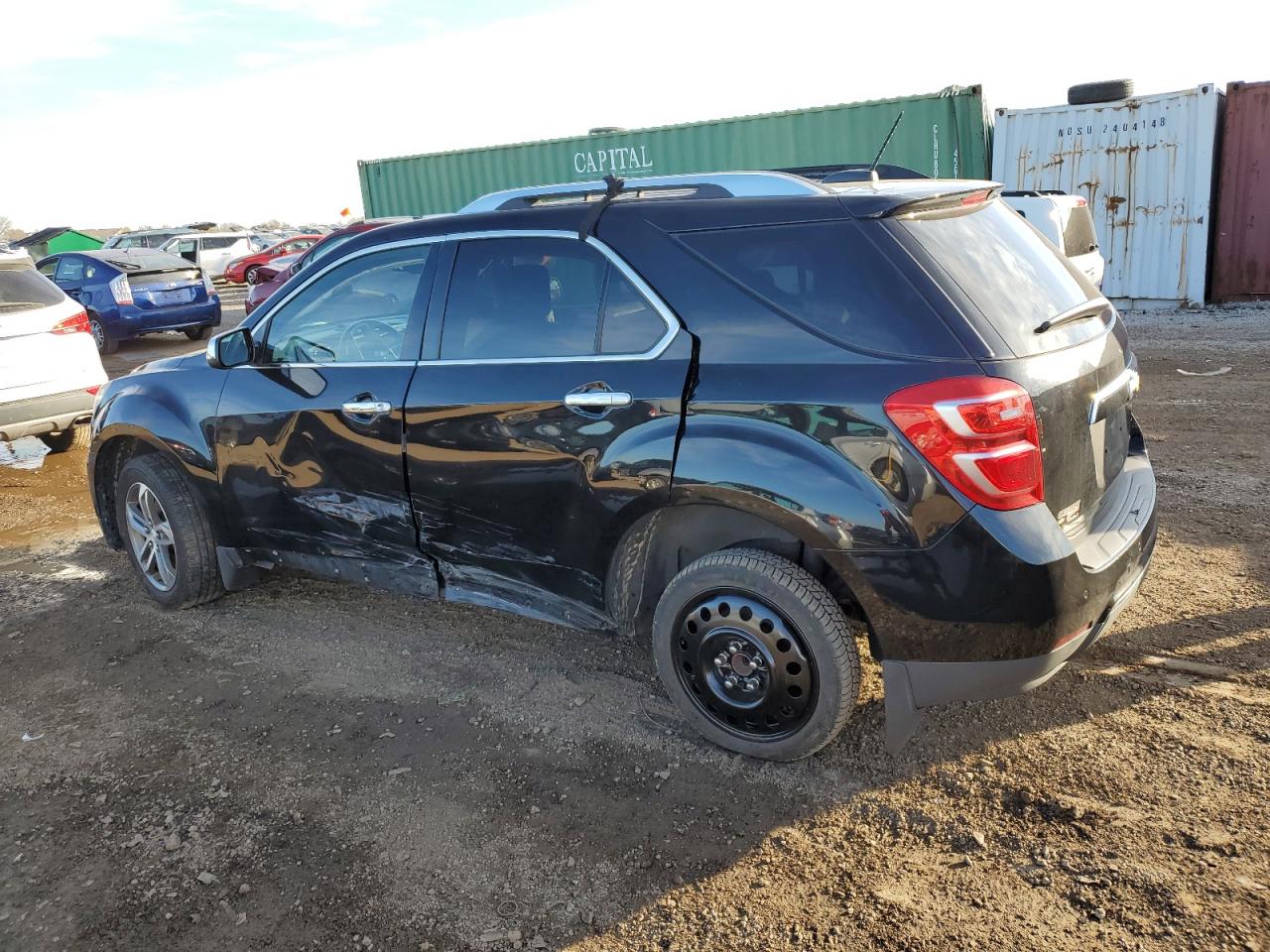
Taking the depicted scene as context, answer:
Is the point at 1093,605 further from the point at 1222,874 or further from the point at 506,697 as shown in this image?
the point at 506,697

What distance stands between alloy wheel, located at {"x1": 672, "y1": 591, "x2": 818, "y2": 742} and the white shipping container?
13.5 m

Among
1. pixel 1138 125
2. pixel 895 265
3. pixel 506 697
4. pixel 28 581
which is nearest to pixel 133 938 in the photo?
pixel 506 697

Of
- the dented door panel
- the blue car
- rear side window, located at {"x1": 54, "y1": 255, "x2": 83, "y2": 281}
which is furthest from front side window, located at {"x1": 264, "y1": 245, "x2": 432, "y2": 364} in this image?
rear side window, located at {"x1": 54, "y1": 255, "x2": 83, "y2": 281}

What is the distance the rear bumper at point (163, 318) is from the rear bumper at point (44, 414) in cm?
751

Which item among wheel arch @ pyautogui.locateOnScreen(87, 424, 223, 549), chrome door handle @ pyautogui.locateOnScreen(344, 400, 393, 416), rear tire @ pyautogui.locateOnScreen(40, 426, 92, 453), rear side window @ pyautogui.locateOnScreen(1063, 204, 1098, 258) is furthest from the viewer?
rear side window @ pyautogui.locateOnScreen(1063, 204, 1098, 258)

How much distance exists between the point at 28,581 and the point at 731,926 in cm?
446

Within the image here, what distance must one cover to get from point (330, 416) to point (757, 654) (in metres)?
1.93

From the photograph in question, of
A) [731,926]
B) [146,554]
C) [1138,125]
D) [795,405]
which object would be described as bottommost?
[731,926]

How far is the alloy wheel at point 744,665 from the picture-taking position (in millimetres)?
2936

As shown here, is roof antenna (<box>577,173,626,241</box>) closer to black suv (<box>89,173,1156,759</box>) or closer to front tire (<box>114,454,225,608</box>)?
black suv (<box>89,173,1156,759</box>)

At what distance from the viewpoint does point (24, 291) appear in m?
7.46

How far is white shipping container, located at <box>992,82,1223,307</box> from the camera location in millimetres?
13422

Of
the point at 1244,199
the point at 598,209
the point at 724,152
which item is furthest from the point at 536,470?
the point at 724,152

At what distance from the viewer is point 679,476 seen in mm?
2961
